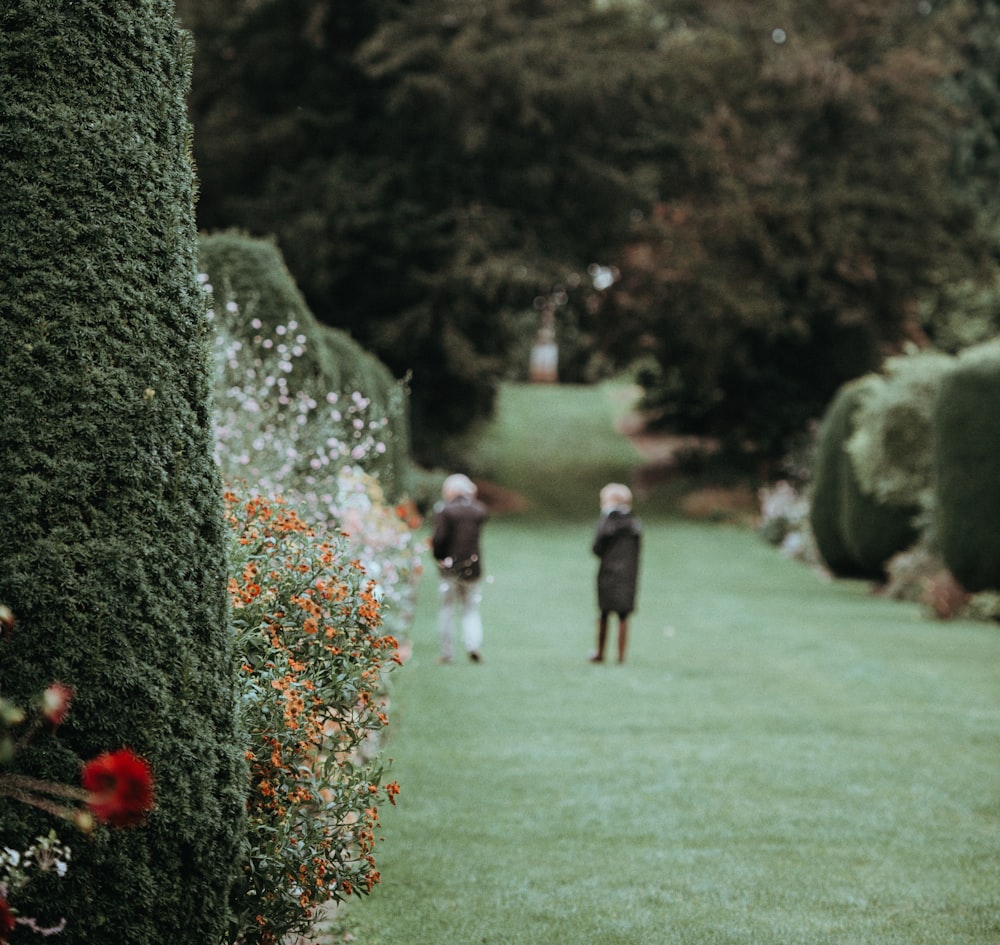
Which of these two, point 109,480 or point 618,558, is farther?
point 618,558

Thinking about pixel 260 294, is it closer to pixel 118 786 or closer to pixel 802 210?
pixel 118 786

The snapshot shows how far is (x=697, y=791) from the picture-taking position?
6.32 metres

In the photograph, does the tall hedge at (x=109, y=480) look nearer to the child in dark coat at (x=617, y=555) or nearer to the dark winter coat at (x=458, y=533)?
the dark winter coat at (x=458, y=533)

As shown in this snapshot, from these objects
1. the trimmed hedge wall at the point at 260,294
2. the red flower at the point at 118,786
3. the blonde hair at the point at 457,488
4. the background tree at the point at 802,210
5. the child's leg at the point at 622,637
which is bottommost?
the child's leg at the point at 622,637

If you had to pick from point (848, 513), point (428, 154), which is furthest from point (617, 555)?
point (428, 154)

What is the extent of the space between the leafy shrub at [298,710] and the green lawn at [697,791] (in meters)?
0.74

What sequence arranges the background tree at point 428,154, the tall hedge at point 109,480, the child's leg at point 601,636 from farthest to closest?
the background tree at point 428,154, the child's leg at point 601,636, the tall hedge at point 109,480

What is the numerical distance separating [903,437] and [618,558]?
6.67 meters

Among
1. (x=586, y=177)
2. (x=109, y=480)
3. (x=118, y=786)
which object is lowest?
(x=118, y=786)

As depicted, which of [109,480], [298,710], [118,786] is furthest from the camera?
[298,710]

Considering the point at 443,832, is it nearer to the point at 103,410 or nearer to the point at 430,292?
the point at 103,410

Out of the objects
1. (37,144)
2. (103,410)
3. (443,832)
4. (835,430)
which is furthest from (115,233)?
(835,430)

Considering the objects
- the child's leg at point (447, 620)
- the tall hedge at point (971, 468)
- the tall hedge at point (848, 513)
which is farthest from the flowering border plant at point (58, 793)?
the tall hedge at point (848, 513)

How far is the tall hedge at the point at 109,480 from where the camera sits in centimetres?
272
